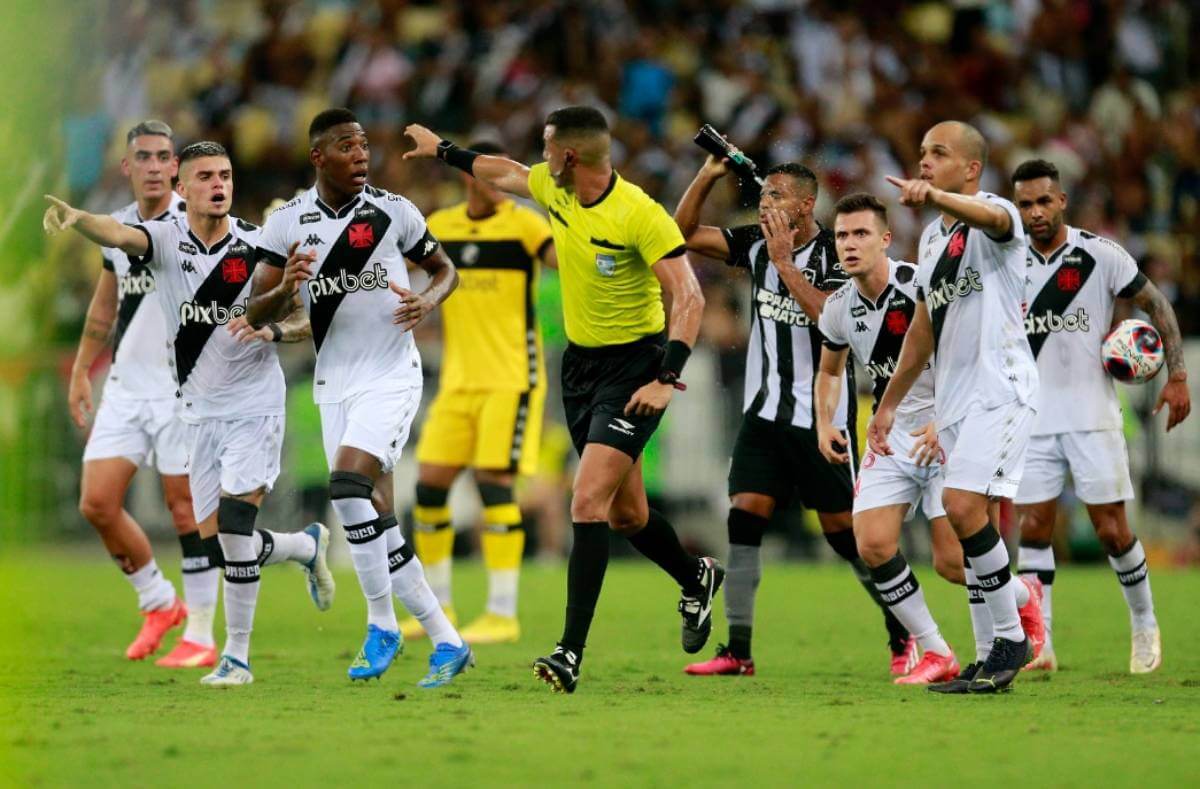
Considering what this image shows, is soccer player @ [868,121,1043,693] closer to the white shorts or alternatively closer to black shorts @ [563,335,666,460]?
the white shorts

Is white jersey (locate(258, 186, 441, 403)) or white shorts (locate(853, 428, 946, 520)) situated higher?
white jersey (locate(258, 186, 441, 403))

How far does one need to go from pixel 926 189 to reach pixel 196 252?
4.18m

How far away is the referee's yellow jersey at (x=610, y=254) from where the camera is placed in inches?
350

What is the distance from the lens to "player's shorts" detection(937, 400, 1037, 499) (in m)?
8.53

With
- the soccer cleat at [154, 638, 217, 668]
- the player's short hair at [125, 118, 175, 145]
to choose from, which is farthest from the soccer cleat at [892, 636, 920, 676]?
the player's short hair at [125, 118, 175, 145]

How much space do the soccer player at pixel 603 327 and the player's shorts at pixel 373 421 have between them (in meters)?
0.88

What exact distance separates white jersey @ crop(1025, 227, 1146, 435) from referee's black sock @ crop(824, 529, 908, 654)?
1.37m

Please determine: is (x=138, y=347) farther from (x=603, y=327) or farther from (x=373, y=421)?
(x=603, y=327)

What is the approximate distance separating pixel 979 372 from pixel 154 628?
5509 mm

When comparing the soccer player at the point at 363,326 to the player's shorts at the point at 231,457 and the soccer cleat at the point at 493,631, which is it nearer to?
the player's shorts at the point at 231,457

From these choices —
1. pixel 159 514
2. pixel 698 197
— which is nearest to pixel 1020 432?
pixel 698 197

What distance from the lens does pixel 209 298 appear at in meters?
9.82

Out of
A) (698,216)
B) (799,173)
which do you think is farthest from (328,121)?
(799,173)

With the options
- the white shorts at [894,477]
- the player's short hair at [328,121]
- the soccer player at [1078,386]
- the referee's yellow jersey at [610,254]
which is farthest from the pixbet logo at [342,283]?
the soccer player at [1078,386]
